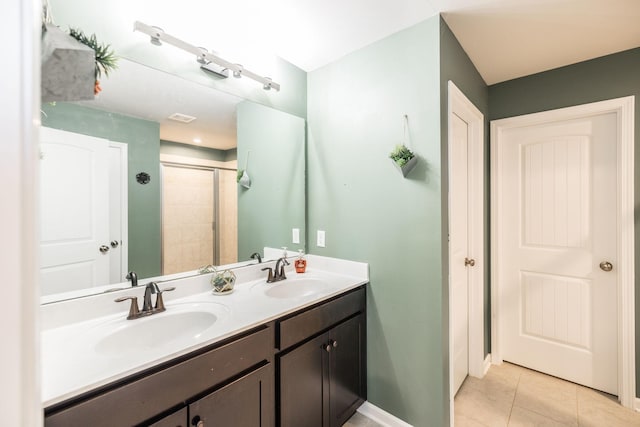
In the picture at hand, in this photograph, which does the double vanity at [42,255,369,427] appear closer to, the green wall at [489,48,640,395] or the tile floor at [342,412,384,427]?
the tile floor at [342,412,384,427]

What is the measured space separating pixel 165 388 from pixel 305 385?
2.36ft

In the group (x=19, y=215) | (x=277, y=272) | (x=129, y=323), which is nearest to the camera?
(x=19, y=215)

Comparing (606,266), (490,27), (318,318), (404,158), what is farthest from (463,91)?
(318,318)

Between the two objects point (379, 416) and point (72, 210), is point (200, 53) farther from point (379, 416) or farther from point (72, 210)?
point (379, 416)

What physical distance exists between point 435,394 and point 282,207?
151 centimetres

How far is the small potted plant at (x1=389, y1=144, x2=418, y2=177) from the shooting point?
1.56m

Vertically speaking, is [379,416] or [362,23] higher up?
[362,23]

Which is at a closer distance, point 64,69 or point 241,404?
point 64,69

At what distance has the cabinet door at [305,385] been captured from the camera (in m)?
1.30

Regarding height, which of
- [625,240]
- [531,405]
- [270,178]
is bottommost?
[531,405]

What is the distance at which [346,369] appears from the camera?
167 cm

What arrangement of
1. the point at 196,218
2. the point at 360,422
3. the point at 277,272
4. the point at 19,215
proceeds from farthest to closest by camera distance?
the point at 277,272, the point at 360,422, the point at 196,218, the point at 19,215

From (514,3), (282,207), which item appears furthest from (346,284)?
(514,3)

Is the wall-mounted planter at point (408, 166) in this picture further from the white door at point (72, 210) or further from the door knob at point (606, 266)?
the door knob at point (606, 266)
